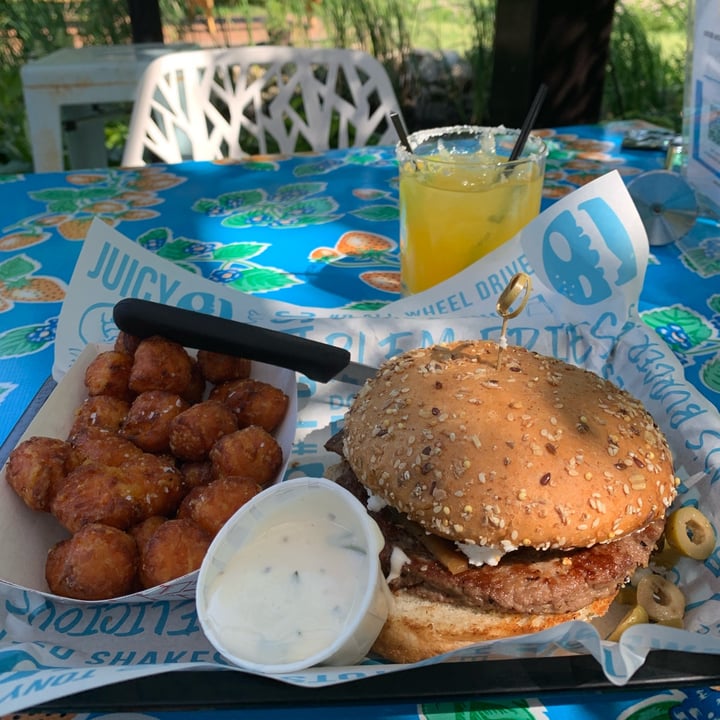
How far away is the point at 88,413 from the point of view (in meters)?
1.52

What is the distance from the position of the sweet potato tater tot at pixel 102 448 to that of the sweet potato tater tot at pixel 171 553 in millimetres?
232

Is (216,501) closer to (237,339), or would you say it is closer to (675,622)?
(237,339)

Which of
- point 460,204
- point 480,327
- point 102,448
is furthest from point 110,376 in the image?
point 460,204

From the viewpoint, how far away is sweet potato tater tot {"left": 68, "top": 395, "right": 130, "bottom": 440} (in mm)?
1512

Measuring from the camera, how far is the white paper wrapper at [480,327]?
1166 mm

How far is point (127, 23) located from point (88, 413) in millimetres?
6592

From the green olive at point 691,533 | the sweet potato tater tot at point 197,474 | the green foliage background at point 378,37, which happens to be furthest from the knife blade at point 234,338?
the green foliage background at point 378,37

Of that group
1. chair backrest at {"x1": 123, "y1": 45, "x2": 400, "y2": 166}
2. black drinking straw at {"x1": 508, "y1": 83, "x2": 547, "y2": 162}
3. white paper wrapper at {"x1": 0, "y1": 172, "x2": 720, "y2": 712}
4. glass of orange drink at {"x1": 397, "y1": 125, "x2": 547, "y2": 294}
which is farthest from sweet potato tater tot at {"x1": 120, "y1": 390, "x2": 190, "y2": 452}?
chair backrest at {"x1": 123, "y1": 45, "x2": 400, "y2": 166}

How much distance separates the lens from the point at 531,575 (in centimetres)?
116

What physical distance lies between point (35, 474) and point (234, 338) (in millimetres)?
455

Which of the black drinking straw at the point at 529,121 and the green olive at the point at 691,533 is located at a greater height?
the black drinking straw at the point at 529,121

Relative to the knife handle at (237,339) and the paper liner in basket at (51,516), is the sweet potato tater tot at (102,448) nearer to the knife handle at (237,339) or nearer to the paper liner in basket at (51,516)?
the paper liner in basket at (51,516)

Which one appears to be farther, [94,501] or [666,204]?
[666,204]

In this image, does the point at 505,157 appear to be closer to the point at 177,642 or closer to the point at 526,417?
the point at 526,417
